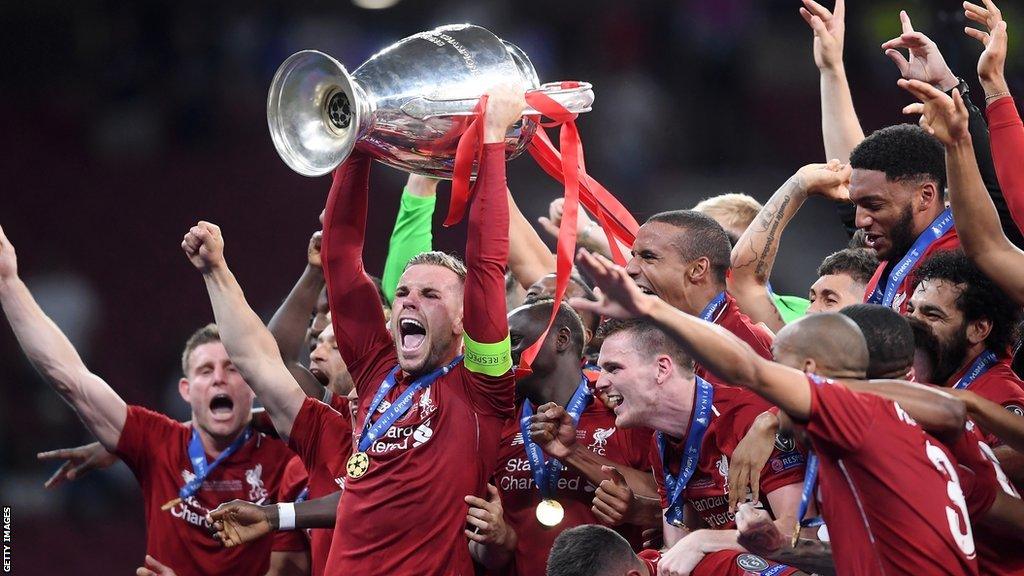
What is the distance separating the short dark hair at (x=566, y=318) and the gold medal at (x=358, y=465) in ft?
2.58

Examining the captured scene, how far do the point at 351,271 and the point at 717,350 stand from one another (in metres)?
1.56

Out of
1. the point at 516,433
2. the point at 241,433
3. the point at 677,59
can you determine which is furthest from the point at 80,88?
the point at 516,433

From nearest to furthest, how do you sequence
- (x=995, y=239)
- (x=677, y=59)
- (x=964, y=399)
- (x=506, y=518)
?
(x=964, y=399) < (x=995, y=239) < (x=506, y=518) < (x=677, y=59)

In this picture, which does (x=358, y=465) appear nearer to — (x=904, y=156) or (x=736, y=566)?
(x=736, y=566)

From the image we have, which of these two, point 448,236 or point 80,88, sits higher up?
point 80,88

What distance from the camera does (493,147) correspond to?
312cm

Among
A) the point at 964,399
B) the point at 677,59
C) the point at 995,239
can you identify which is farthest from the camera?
the point at 677,59

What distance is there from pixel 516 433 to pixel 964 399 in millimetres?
1479

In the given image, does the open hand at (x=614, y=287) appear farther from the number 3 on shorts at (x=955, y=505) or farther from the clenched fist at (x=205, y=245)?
the clenched fist at (x=205, y=245)

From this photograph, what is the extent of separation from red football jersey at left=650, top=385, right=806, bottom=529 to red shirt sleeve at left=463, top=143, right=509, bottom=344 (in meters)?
0.63

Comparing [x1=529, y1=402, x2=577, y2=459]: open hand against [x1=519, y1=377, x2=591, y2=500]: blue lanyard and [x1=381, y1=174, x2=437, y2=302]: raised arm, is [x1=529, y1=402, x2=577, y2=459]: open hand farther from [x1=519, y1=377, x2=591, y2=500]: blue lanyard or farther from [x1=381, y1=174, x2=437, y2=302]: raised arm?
[x1=381, y1=174, x2=437, y2=302]: raised arm

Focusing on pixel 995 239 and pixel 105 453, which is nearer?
pixel 995 239

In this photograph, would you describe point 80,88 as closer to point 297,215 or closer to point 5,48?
point 5,48

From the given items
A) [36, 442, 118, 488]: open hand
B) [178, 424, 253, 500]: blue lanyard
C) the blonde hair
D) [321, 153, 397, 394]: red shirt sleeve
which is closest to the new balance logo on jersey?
[321, 153, 397, 394]: red shirt sleeve
